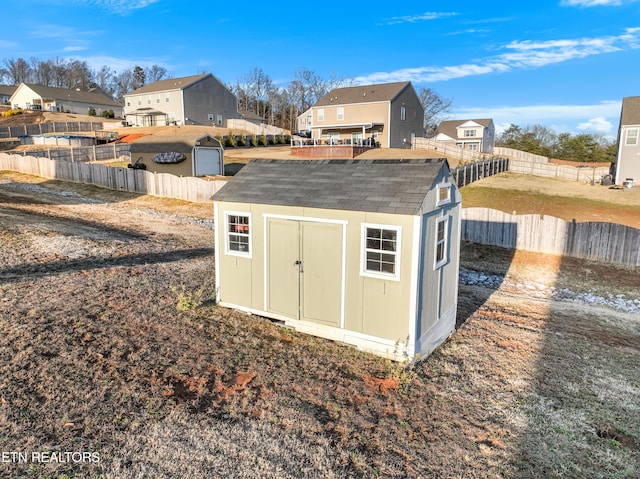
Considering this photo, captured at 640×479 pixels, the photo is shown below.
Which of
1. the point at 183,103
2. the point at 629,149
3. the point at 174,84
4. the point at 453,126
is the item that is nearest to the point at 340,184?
the point at 629,149

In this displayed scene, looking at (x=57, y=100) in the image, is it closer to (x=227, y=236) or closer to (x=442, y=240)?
(x=227, y=236)

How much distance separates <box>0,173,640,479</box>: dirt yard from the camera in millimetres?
5496

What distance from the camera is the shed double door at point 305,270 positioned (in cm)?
890

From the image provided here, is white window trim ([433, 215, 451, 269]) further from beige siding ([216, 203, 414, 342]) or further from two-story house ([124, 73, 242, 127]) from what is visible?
two-story house ([124, 73, 242, 127])

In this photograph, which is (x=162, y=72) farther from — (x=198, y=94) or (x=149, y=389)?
(x=149, y=389)

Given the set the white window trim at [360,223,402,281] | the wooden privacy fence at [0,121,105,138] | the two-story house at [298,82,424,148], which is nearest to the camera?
the white window trim at [360,223,402,281]

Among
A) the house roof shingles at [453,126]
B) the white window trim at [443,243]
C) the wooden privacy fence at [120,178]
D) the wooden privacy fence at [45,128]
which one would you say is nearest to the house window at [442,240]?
the white window trim at [443,243]

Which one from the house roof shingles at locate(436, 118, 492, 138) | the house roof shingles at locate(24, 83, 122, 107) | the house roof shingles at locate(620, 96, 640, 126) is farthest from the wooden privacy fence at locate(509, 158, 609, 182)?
the house roof shingles at locate(24, 83, 122, 107)

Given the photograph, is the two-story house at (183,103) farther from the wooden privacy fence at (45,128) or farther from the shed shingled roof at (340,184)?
the shed shingled roof at (340,184)

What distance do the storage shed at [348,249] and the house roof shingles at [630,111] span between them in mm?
35591

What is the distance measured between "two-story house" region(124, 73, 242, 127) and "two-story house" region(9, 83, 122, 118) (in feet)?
53.2

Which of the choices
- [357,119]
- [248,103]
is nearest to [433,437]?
[357,119]

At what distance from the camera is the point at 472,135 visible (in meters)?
63.9

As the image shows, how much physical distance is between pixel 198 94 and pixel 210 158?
33011 mm
